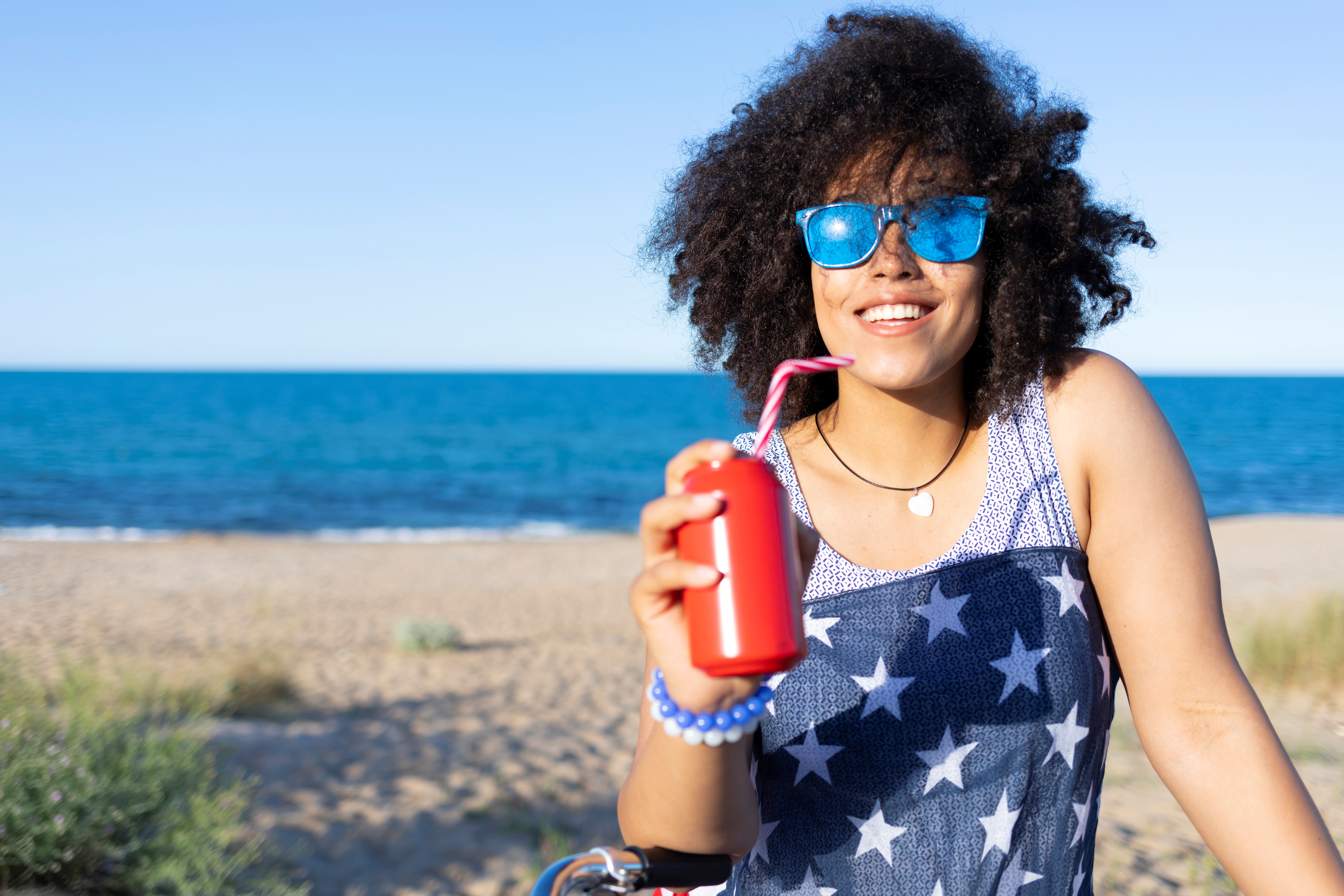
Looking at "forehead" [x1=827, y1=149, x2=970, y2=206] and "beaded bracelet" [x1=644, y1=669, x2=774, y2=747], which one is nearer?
"beaded bracelet" [x1=644, y1=669, x2=774, y2=747]

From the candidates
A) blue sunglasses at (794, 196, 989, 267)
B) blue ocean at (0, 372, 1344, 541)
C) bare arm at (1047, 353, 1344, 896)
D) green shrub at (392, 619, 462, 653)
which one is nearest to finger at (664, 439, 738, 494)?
blue sunglasses at (794, 196, 989, 267)

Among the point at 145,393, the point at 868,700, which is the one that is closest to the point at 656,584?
the point at 868,700

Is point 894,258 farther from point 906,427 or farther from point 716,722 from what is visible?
point 716,722

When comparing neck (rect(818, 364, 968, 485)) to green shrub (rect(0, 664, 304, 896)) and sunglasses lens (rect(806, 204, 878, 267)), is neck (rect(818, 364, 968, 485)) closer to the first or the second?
sunglasses lens (rect(806, 204, 878, 267))

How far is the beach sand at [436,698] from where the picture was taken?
466cm

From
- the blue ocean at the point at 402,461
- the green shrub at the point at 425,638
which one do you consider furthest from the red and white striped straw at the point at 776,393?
the green shrub at the point at 425,638

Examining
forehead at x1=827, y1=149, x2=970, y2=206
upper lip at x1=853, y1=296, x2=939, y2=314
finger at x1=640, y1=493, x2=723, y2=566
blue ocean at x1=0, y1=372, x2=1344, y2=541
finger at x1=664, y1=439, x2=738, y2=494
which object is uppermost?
forehead at x1=827, y1=149, x2=970, y2=206

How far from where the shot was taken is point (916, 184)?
1.67 meters

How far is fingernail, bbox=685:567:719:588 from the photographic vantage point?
1.03 metres

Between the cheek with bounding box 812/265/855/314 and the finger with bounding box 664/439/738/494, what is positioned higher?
the cheek with bounding box 812/265/855/314

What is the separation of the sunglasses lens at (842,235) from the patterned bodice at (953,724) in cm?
51

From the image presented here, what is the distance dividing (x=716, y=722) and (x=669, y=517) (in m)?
0.30

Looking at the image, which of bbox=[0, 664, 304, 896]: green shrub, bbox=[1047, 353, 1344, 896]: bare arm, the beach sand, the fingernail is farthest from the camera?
the beach sand

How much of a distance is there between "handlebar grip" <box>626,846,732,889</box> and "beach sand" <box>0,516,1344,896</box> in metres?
3.52
